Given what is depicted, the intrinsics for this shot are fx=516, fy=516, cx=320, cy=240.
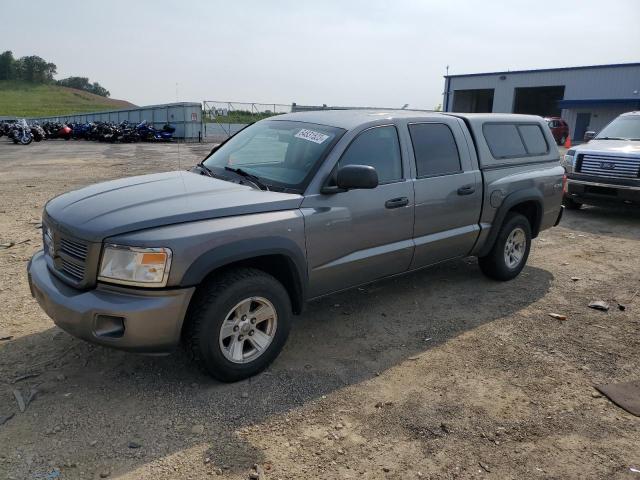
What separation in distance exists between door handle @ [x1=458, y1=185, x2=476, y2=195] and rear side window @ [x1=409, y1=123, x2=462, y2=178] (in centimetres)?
18

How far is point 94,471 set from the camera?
105 inches

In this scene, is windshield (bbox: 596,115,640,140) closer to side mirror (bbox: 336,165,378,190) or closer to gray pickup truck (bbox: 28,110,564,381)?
gray pickup truck (bbox: 28,110,564,381)

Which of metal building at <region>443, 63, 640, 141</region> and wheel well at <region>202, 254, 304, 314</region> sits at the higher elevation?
metal building at <region>443, 63, 640, 141</region>

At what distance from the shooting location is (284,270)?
3660 mm

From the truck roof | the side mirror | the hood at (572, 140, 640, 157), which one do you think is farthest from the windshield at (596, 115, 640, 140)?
the side mirror

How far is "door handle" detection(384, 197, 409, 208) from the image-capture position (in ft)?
Answer: 13.7

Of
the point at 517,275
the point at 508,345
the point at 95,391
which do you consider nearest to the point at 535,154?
the point at 517,275

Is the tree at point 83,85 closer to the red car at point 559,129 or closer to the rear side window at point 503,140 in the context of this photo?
the red car at point 559,129

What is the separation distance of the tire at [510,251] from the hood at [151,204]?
109 inches

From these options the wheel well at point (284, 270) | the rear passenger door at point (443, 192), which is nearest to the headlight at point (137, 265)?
the wheel well at point (284, 270)

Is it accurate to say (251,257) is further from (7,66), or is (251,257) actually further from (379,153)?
(7,66)

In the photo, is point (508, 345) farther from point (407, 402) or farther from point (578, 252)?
point (578, 252)

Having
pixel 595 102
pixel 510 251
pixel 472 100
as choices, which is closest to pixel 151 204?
pixel 510 251

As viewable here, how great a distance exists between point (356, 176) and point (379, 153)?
2.37 ft
